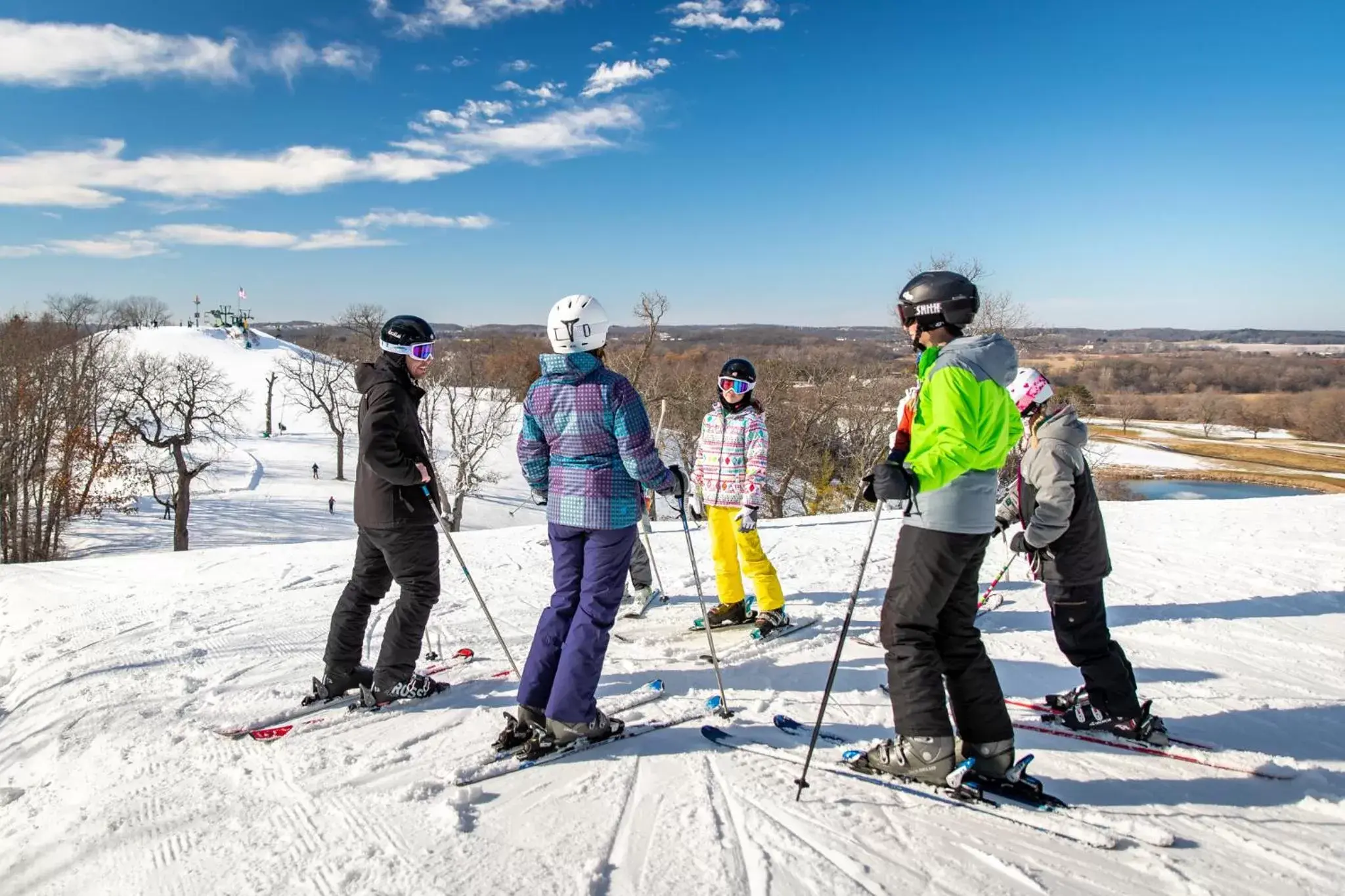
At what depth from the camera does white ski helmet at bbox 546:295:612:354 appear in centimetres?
344

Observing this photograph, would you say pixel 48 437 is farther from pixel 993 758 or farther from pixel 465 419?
pixel 993 758

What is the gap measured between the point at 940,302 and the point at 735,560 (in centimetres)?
307

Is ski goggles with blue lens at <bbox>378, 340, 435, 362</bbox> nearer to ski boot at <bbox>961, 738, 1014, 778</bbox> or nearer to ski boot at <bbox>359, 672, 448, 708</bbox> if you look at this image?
ski boot at <bbox>359, 672, 448, 708</bbox>

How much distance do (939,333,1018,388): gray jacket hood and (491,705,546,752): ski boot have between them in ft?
8.43

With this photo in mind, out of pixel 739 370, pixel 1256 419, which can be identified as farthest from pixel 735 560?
pixel 1256 419

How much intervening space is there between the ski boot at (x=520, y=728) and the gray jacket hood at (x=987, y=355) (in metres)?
2.57

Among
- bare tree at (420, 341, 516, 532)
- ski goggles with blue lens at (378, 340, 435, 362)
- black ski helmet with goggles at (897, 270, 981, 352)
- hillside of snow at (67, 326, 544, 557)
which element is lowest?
hillside of snow at (67, 326, 544, 557)

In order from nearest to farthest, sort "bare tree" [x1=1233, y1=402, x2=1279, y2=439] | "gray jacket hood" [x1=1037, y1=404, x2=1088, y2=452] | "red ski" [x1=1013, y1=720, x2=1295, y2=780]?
"red ski" [x1=1013, y1=720, x2=1295, y2=780] → "gray jacket hood" [x1=1037, y1=404, x2=1088, y2=452] → "bare tree" [x1=1233, y1=402, x2=1279, y2=439]

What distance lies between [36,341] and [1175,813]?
1559 inches

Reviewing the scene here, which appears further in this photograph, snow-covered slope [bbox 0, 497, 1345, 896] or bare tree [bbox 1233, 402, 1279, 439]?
bare tree [bbox 1233, 402, 1279, 439]

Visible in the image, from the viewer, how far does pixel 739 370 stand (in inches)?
212

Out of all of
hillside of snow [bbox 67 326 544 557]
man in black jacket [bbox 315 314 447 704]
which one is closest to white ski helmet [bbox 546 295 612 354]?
man in black jacket [bbox 315 314 447 704]

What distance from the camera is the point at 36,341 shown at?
29453 millimetres

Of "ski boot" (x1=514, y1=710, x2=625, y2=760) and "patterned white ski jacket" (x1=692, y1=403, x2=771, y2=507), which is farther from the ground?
"patterned white ski jacket" (x1=692, y1=403, x2=771, y2=507)
